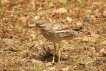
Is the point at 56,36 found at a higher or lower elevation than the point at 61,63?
higher

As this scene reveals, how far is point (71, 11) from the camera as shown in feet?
36.3

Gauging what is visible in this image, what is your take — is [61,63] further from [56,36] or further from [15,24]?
[15,24]

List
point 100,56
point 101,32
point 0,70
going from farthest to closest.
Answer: point 101,32 → point 100,56 → point 0,70

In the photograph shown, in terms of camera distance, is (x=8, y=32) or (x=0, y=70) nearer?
(x=0, y=70)

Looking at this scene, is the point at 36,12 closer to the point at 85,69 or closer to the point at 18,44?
the point at 18,44

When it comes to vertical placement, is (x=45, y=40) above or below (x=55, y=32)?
below

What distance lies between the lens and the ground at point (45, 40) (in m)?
7.82

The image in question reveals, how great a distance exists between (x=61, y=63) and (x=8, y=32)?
2059mm

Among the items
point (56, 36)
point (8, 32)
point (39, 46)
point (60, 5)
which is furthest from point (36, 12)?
point (56, 36)

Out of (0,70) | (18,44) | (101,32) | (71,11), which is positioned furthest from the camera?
(71,11)

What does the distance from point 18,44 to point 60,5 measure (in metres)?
3.04

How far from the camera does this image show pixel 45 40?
9188 mm

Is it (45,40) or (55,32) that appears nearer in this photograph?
(55,32)

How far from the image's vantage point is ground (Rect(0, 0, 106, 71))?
25.7 feet
